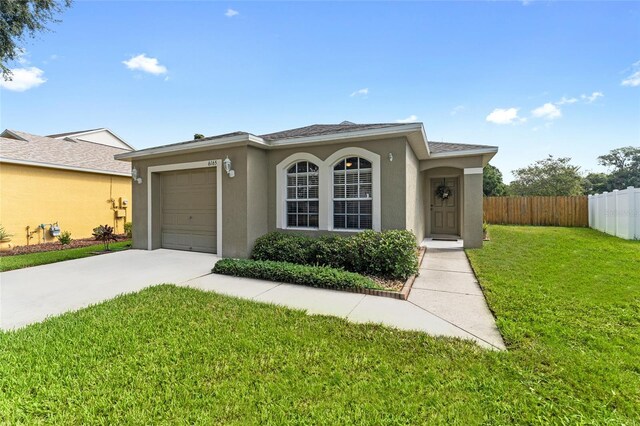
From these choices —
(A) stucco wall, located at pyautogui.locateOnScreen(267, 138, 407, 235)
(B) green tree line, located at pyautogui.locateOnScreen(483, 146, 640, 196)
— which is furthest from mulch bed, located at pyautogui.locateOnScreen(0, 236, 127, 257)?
(B) green tree line, located at pyautogui.locateOnScreen(483, 146, 640, 196)

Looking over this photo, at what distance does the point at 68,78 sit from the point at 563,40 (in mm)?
16221

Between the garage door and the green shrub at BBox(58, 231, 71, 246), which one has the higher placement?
the garage door

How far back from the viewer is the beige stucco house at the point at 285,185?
7516mm

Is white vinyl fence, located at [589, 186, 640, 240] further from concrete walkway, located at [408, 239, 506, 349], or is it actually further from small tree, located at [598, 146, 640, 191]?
small tree, located at [598, 146, 640, 191]

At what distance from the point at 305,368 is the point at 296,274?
3170 millimetres

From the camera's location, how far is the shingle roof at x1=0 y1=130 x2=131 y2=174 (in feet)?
38.1

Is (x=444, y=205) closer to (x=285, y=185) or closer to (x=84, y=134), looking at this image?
(x=285, y=185)

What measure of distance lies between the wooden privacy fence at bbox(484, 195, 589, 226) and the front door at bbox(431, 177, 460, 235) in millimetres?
6902

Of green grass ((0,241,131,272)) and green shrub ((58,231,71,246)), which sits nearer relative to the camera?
green grass ((0,241,131,272))

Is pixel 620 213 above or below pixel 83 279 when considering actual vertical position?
above

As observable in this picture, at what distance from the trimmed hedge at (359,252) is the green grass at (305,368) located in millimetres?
1998

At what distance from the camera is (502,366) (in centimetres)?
296

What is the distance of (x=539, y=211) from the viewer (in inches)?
653

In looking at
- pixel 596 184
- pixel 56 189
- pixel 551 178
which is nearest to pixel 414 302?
pixel 56 189
